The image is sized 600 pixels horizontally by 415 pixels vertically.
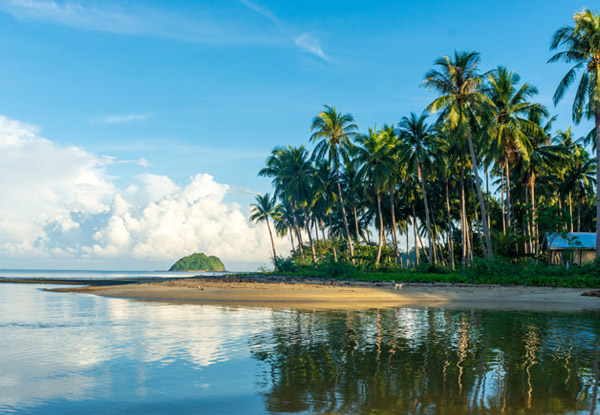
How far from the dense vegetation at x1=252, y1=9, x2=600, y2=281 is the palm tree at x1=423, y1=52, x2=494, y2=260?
0.07 meters

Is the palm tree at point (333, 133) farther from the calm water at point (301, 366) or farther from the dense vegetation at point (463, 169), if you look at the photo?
the calm water at point (301, 366)

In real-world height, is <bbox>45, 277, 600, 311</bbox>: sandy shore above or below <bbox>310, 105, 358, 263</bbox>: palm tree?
below

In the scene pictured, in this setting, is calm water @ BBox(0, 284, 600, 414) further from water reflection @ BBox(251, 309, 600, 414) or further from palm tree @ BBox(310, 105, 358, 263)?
palm tree @ BBox(310, 105, 358, 263)

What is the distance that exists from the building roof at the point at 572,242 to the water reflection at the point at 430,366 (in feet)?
79.4

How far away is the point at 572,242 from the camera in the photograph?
1490 inches

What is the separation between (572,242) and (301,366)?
1420 inches

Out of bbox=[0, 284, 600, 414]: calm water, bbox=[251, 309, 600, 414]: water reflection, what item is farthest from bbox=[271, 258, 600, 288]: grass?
bbox=[251, 309, 600, 414]: water reflection

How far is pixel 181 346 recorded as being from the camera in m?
11.1

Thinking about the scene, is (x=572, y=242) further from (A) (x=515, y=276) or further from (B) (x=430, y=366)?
(B) (x=430, y=366)

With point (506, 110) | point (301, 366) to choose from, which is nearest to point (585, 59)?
point (506, 110)

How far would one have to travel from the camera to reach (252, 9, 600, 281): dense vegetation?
111 feet

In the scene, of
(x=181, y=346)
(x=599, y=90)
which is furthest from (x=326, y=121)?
(x=181, y=346)

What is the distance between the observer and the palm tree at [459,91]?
33938mm

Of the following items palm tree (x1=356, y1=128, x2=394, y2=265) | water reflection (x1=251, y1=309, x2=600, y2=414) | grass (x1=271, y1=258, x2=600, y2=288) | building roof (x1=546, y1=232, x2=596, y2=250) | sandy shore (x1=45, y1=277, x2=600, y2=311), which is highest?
palm tree (x1=356, y1=128, x2=394, y2=265)
